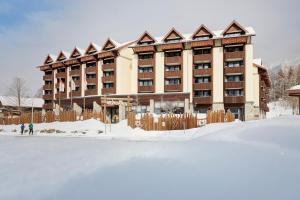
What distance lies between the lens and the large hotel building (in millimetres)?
46531

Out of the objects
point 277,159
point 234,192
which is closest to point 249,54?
point 277,159

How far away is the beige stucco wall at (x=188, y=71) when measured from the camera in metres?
49.3

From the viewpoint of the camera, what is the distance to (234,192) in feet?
20.7

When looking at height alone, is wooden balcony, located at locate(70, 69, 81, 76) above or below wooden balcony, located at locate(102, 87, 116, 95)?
above

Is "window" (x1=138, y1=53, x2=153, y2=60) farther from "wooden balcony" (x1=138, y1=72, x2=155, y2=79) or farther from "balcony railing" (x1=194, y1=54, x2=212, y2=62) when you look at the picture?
"balcony railing" (x1=194, y1=54, x2=212, y2=62)

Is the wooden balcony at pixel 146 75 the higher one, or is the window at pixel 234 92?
the wooden balcony at pixel 146 75

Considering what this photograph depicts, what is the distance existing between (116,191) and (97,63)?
53.2 m

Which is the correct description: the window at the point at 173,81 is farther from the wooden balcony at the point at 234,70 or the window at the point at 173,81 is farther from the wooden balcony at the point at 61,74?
the wooden balcony at the point at 61,74

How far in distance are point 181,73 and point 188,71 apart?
1.23 meters

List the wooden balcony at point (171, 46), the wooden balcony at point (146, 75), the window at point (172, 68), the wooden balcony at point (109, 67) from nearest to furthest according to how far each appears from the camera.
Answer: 1. the wooden balcony at point (171, 46)
2. the window at point (172, 68)
3. the wooden balcony at point (146, 75)
4. the wooden balcony at point (109, 67)

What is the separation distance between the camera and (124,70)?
2229 inches

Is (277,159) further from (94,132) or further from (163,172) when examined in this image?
(94,132)

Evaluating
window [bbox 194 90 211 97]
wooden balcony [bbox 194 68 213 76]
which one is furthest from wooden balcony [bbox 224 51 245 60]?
window [bbox 194 90 211 97]

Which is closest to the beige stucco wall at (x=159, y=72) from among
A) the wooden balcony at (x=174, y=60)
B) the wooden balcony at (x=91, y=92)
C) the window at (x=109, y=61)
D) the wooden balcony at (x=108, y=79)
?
the wooden balcony at (x=174, y=60)
